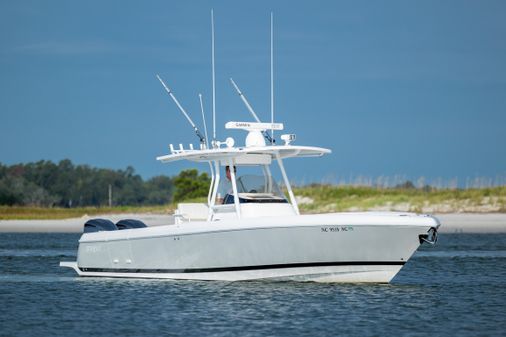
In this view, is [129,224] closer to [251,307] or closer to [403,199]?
[251,307]

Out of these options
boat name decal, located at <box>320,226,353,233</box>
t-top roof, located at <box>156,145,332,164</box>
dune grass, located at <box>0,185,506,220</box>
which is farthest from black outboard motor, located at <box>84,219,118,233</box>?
dune grass, located at <box>0,185,506,220</box>

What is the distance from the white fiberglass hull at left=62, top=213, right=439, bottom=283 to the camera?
824 inches

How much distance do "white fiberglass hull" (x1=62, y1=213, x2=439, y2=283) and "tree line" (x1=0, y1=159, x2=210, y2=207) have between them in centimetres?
6700

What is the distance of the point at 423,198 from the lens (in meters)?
57.9

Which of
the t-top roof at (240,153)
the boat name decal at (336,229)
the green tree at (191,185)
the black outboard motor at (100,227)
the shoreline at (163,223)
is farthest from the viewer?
the green tree at (191,185)

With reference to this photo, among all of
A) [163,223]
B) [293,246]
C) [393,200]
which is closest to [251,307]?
[293,246]

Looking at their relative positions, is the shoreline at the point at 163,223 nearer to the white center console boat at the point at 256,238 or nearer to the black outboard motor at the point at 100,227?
the black outboard motor at the point at 100,227

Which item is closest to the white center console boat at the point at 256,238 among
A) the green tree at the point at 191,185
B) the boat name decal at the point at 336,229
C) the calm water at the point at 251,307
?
the boat name decal at the point at 336,229

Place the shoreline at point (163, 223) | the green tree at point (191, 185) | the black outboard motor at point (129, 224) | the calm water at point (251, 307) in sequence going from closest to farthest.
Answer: the calm water at point (251, 307), the black outboard motor at point (129, 224), the shoreline at point (163, 223), the green tree at point (191, 185)

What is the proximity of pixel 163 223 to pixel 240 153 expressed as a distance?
3214 centimetres

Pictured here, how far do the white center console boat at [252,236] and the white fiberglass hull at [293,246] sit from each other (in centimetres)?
2

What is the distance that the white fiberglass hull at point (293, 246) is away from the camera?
20.9 metres

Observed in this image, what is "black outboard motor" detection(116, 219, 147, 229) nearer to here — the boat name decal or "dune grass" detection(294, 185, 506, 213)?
the boat name decal

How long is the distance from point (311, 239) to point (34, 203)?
73.6 metres
